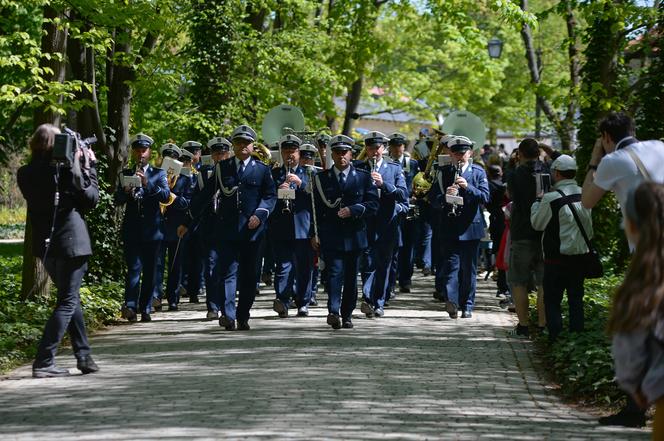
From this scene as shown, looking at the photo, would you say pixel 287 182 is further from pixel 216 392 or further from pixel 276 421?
pixel 276 421

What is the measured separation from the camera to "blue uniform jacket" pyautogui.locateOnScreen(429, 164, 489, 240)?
15.5 m

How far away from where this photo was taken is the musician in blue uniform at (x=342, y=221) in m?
14.0

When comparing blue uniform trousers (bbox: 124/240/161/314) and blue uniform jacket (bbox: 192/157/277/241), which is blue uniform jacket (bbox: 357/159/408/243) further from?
blue uniform trousers (bbox: 124/240/161/314)

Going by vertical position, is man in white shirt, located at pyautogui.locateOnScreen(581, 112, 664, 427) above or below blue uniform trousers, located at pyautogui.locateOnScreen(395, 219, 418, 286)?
above

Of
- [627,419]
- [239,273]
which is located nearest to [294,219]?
[239,273]

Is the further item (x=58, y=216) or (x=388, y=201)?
(x=388, y=201)

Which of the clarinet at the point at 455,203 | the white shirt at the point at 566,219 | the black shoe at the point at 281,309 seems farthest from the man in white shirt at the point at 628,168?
the black shoe at the point at 281,309

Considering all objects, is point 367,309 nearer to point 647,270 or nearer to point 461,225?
point 461,225

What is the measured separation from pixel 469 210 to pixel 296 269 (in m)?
2.25

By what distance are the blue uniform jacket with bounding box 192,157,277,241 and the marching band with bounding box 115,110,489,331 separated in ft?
0.04

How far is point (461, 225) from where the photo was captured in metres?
15.5

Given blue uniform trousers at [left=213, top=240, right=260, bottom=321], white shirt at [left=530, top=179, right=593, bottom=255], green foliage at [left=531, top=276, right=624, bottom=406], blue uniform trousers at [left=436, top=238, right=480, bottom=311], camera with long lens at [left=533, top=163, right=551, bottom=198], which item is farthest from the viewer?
blue uniform trousers at [left=436, top=238, right=480, bottom=311]

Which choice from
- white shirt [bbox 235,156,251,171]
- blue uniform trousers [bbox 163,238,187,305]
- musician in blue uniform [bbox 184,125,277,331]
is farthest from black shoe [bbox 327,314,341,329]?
blue uniform trousers [bbox 163,238,187,305]

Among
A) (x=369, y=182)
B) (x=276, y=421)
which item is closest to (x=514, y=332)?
(x=369, y=182)
